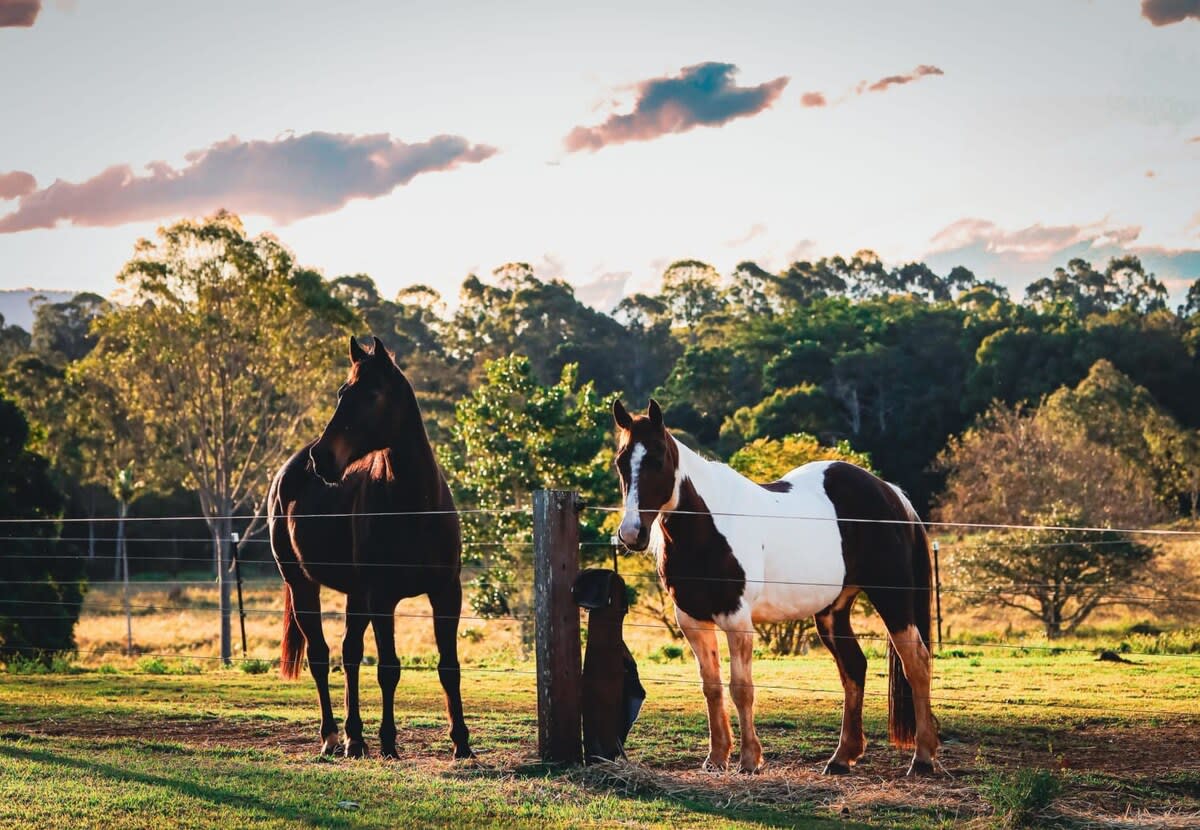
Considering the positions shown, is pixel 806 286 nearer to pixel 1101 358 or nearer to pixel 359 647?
pixel 1101 358

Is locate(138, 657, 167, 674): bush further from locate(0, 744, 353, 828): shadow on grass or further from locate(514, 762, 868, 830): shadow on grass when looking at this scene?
locate(514, 762, 868, 830): shadow on grass

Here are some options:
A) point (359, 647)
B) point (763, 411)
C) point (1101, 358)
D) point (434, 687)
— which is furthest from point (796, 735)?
point (1101, 358)

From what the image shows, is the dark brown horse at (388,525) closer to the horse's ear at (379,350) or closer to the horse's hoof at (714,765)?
the horse's ear at (379,350)

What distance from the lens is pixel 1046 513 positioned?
105 ft

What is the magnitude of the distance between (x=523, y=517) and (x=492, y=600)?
2.06 meters

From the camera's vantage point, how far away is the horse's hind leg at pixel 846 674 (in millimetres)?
7461

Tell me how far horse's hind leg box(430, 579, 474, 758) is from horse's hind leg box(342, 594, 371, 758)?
0.50 meters

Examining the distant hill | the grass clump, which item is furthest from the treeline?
the distant hill

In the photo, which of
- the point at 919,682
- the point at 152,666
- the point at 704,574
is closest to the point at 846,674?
the point at 919,682

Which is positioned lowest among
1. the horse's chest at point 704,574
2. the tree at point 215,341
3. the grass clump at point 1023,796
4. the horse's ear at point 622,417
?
the grass clump at point 1023,796

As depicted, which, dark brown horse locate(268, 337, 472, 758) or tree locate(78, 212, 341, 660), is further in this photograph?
tree locate(78, 212, 341, 660)

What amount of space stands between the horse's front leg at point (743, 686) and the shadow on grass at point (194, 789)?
8.16ft

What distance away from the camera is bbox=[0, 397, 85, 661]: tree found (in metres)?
19.6

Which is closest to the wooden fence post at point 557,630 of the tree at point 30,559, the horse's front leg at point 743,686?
the horse's front leg at point 743,686
